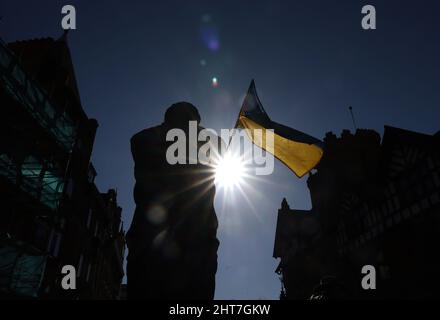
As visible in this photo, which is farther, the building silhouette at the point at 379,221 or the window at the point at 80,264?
the window at the point at 80,264

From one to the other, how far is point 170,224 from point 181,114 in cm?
167

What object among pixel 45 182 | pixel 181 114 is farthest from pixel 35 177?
pixel 181 114

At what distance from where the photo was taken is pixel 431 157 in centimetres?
1612

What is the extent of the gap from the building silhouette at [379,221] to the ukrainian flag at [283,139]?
4.32 metres

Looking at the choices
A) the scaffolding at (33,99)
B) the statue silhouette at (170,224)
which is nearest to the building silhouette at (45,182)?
the scaffolding at (33,99)

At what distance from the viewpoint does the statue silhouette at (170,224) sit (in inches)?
157

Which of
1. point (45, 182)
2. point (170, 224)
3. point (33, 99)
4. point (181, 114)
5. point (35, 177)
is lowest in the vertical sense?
point (170, 224)

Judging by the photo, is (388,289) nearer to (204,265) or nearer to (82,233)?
(204,265)

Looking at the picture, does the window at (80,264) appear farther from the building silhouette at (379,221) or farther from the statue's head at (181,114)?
the statue's head at (181,114)

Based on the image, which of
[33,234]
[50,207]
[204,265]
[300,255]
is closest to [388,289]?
[300,255]

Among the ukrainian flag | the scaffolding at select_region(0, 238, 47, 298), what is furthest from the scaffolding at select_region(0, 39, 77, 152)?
the ukrainian flag

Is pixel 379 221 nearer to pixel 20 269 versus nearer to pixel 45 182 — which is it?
pixel 45 182

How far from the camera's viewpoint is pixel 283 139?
11750mm

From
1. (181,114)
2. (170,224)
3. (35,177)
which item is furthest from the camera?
(35,177)
